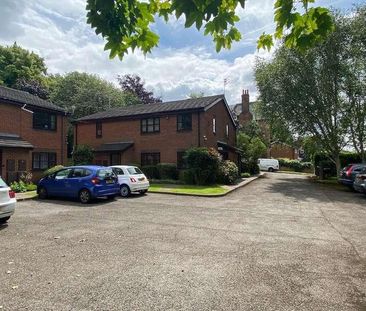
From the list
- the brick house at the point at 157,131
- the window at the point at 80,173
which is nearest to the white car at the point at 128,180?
the window at the point at 80,173

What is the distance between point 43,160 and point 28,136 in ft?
7.04

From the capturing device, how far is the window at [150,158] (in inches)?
1060

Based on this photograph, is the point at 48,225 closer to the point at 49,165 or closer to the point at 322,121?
the point at 49,165

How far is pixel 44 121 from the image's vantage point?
74.3 feet

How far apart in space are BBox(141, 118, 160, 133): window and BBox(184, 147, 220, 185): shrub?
592 centimetres

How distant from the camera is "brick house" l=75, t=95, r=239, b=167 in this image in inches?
992

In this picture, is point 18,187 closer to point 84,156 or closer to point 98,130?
point 84,156

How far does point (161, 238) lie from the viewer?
25.1 feet

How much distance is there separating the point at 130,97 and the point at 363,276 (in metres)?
46.9

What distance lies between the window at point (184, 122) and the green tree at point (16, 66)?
93.5 feet

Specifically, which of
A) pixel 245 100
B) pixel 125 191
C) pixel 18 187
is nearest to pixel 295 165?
pixel 245 100

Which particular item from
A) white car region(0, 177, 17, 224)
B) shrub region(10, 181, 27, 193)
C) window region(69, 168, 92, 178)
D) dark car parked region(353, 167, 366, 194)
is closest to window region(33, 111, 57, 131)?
shrub region(10, 181, 27, 193)

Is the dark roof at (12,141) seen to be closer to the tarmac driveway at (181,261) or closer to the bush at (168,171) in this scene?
the tarmac driveway at (181,261)

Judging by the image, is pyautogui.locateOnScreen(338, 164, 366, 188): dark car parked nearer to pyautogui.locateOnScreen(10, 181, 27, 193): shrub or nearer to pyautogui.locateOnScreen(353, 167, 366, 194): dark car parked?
pyautogui.locateOnScreen(353, 167, 366, 194): dark car parked
